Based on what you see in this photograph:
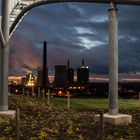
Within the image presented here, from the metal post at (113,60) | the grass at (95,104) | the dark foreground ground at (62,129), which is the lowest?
the dark foreground ground at (62,129)

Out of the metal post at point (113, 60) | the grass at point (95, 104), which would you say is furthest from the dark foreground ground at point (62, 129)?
the grass at point (95, 104)

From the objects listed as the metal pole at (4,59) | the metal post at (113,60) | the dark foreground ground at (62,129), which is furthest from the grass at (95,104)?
the metal post at (113,60)

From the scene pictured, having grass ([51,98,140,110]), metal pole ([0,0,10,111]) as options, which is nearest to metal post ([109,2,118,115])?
metal pole ([0,0,10,111])

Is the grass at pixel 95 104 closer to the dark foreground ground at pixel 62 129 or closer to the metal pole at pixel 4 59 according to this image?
the dark foreground ground at pixel 62 129

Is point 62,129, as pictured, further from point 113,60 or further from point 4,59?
point 4,59

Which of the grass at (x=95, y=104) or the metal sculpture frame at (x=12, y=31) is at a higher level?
the metal sculpture frame at (x=12, y=31)

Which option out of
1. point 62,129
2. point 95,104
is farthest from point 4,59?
point 95,104

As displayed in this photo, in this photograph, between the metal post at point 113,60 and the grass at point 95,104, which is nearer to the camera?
the metal post at point 113,60

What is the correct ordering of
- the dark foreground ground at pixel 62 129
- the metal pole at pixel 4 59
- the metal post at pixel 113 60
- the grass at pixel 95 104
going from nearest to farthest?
the dark foreground ground at pixel 62 129
the metal post at pixel 113 60
the metal pole at pixel 4 59
the grass at pixel 95 104

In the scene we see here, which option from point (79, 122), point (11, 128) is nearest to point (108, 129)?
point (79, 122)

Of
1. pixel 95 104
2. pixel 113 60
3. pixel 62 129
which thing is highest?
pixel 113 60

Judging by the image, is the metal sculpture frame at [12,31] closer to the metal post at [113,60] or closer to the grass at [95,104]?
Answer: the metal post at [113,60]

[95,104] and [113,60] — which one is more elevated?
[113,60]

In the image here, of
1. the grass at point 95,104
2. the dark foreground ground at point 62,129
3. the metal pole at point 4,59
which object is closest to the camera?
the dark foreground ground at point 62,129
